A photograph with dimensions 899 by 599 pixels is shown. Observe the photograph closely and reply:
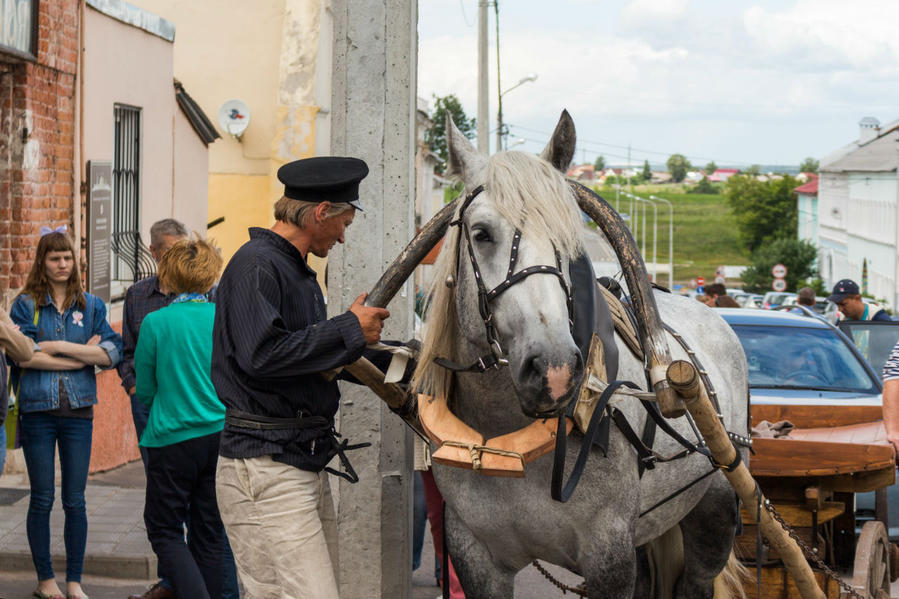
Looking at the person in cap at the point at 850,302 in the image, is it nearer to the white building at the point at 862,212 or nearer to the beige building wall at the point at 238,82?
the beige building wall at the point at 238,82

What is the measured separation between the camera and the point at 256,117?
20672mm

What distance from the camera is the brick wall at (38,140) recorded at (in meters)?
9.12

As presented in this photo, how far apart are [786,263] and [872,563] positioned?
77730 millimetres

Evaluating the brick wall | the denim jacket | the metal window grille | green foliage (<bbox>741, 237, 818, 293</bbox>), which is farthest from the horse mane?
green foliage (<bbox>741, 237, 818, 293</bbox>)

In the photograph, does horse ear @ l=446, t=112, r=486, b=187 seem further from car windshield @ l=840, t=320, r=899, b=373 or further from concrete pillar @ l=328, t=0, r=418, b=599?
car windshield @ l=840, t=320, r=899, b=373

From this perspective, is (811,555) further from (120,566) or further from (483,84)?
(483,84)

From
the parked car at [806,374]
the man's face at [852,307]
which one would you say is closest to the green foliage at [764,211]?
the man's face at [852,307]

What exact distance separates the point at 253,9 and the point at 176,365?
15.9m

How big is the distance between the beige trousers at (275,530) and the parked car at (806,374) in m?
4.19

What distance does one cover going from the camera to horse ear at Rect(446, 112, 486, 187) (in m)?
3.93

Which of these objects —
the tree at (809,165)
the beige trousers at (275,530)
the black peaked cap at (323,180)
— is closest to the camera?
the beige trousers at (275,530)

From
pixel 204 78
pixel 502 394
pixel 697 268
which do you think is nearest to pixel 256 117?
pixel 204 78

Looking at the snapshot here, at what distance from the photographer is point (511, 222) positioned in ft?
11.8

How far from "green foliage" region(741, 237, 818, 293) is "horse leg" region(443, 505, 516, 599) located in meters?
77.9
